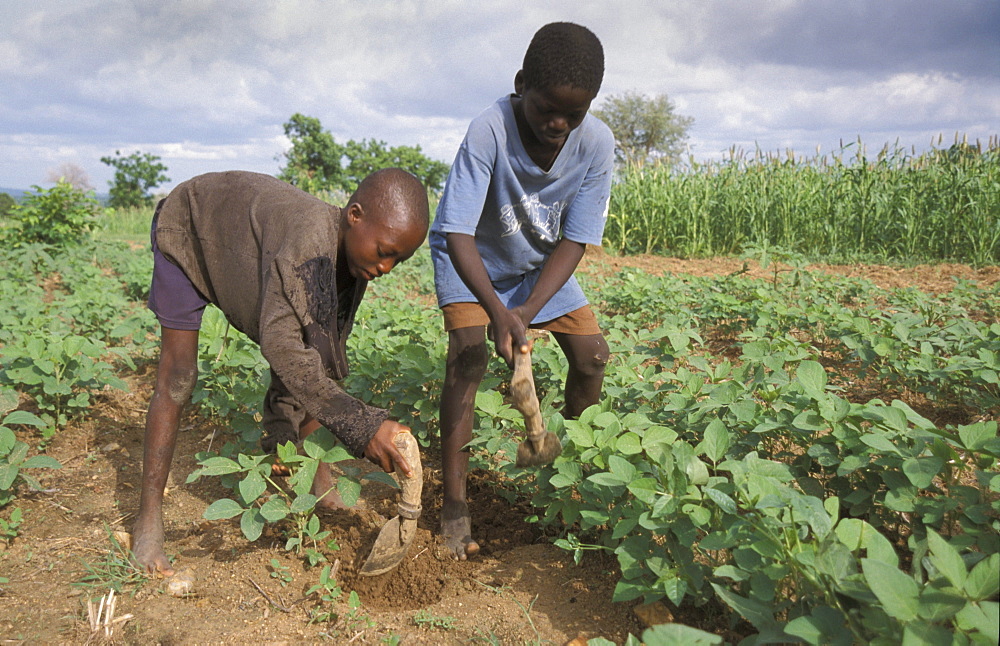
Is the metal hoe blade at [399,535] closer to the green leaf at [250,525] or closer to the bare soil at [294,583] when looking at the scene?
the bare soil at [294,583]

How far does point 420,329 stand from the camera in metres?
4.11

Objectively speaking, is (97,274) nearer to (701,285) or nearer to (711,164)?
(701,285)

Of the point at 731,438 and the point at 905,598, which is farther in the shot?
the point at 731,438

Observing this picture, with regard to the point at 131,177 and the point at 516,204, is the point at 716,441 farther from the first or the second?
the point at 131,177

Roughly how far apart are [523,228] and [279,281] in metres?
0.98

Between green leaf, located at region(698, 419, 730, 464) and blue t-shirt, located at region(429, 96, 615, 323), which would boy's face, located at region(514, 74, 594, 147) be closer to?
blue t-shirt, located at region(429, 96, 615, 323)

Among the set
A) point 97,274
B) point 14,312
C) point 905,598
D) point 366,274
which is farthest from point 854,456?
point 97,274

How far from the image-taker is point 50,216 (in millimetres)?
9422

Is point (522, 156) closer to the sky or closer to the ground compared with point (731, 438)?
closer to the sky

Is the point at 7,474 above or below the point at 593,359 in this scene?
below

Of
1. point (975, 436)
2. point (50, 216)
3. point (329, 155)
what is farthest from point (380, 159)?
point (975, 436)

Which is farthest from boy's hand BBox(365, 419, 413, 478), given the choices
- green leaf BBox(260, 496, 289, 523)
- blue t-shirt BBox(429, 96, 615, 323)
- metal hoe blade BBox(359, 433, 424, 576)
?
blue t-shirt BBox(429, 96, 615, 323)

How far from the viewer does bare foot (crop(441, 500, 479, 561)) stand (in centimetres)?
246

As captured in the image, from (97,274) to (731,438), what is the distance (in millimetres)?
A: 6901
